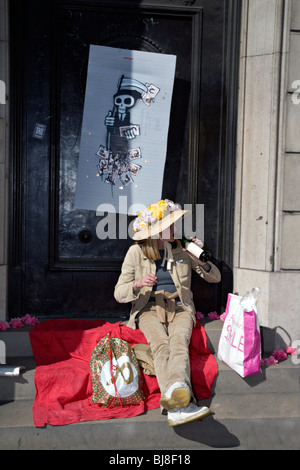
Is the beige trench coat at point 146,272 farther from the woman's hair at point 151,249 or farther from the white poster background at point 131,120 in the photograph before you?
the white poster background at point 131,120

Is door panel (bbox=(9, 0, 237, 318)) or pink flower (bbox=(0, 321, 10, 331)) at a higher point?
door panel (bbox=(9, 0, 237, 318))

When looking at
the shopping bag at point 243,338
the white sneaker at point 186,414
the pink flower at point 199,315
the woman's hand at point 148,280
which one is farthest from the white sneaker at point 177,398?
the pink flower at point 199,315

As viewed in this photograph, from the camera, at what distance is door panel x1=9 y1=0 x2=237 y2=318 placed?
5035 millimetres

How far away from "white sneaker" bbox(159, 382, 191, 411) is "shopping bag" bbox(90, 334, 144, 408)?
0.42 meters

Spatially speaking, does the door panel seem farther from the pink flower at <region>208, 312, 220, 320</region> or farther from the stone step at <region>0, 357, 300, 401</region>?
the stone step at <region>0, 357, 300, 401</region>

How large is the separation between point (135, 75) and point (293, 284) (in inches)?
111

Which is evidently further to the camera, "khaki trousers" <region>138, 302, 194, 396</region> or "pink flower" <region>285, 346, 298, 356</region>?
"pink flower" <region>285, 346, 298, 356</region>

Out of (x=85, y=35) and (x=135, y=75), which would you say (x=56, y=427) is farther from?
(x=85, y=35)

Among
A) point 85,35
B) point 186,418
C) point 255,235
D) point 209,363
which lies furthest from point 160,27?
point 186,418

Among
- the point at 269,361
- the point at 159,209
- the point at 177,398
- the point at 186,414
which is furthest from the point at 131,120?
the point at 186,414

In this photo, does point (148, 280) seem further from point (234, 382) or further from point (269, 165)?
point (269, 165)

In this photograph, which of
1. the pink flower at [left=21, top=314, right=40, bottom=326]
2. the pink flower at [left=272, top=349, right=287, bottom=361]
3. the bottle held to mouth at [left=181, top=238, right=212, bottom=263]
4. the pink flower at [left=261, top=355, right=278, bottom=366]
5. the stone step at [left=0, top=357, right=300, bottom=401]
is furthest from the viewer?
the pink flower at [left=21, top=314, right=40, bottom=326]

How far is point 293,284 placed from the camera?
4797 millimetres

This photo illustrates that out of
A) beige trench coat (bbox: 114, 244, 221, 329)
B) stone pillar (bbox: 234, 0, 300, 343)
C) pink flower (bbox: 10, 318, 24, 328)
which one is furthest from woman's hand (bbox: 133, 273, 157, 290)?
pink flower (bbox: 10, 318, 24, 328)
